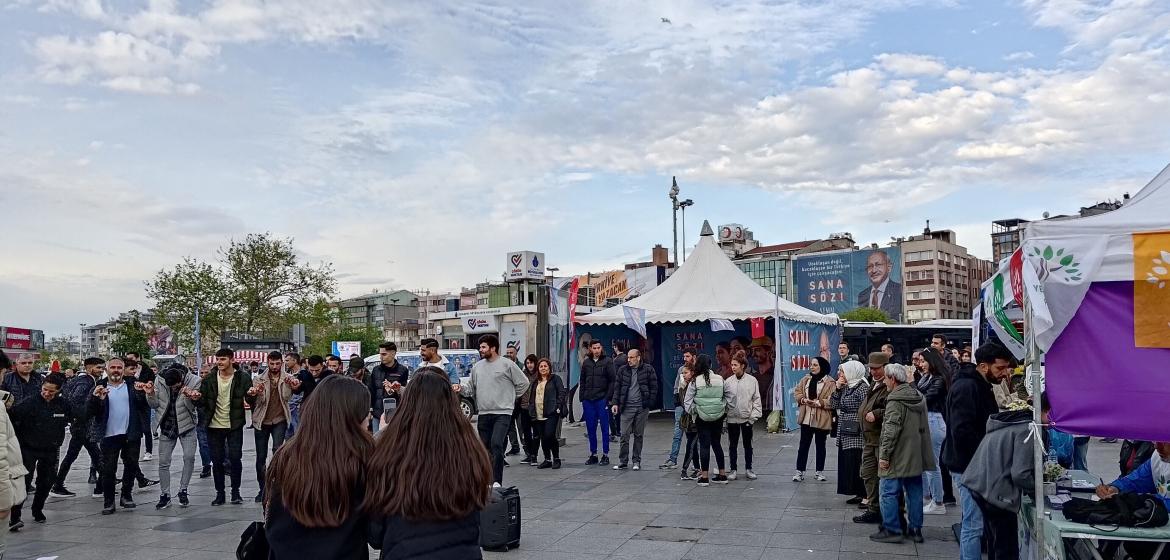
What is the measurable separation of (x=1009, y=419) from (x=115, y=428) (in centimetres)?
913

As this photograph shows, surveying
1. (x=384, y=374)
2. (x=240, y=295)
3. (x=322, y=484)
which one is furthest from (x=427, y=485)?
(x=240, y=295)

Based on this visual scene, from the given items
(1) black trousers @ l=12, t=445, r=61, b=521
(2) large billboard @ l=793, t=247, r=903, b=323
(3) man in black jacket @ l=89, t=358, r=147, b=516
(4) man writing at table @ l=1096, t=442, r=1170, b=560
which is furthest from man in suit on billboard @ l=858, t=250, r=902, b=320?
(1) black trousers @ l=12, t=445, r=61, b=521

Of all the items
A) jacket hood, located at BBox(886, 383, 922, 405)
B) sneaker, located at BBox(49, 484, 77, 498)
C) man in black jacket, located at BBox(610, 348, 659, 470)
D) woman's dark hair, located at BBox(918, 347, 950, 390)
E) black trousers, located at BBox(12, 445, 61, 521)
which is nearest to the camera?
jacket hood, located at BBox(886, 383, 922, 405)

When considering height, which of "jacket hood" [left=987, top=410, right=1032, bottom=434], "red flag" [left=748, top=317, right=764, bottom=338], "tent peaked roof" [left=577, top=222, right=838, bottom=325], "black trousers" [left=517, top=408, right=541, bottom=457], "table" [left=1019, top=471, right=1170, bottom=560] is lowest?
"black trousers" [left=517, top=408, right=541, bottom=457]

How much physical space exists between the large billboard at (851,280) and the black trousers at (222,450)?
315 feet

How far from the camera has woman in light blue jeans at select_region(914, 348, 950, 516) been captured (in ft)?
26.6

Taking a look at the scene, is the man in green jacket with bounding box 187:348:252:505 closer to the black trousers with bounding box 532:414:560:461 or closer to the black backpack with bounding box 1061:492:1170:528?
the black trousers with bounding box 532:414:560:461

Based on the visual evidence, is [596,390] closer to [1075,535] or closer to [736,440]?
[736,440]

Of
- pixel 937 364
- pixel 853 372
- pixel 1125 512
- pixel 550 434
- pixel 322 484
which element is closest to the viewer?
pixel 322 484

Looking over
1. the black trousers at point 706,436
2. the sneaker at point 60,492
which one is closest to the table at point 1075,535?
the black trousers at point 706,436

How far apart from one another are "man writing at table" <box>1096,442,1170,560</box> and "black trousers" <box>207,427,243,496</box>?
343 inches

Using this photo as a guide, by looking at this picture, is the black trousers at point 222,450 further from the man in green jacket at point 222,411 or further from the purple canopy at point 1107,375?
the purple canopy at point 1107,375

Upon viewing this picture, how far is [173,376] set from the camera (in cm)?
1048

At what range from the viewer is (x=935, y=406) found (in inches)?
332
